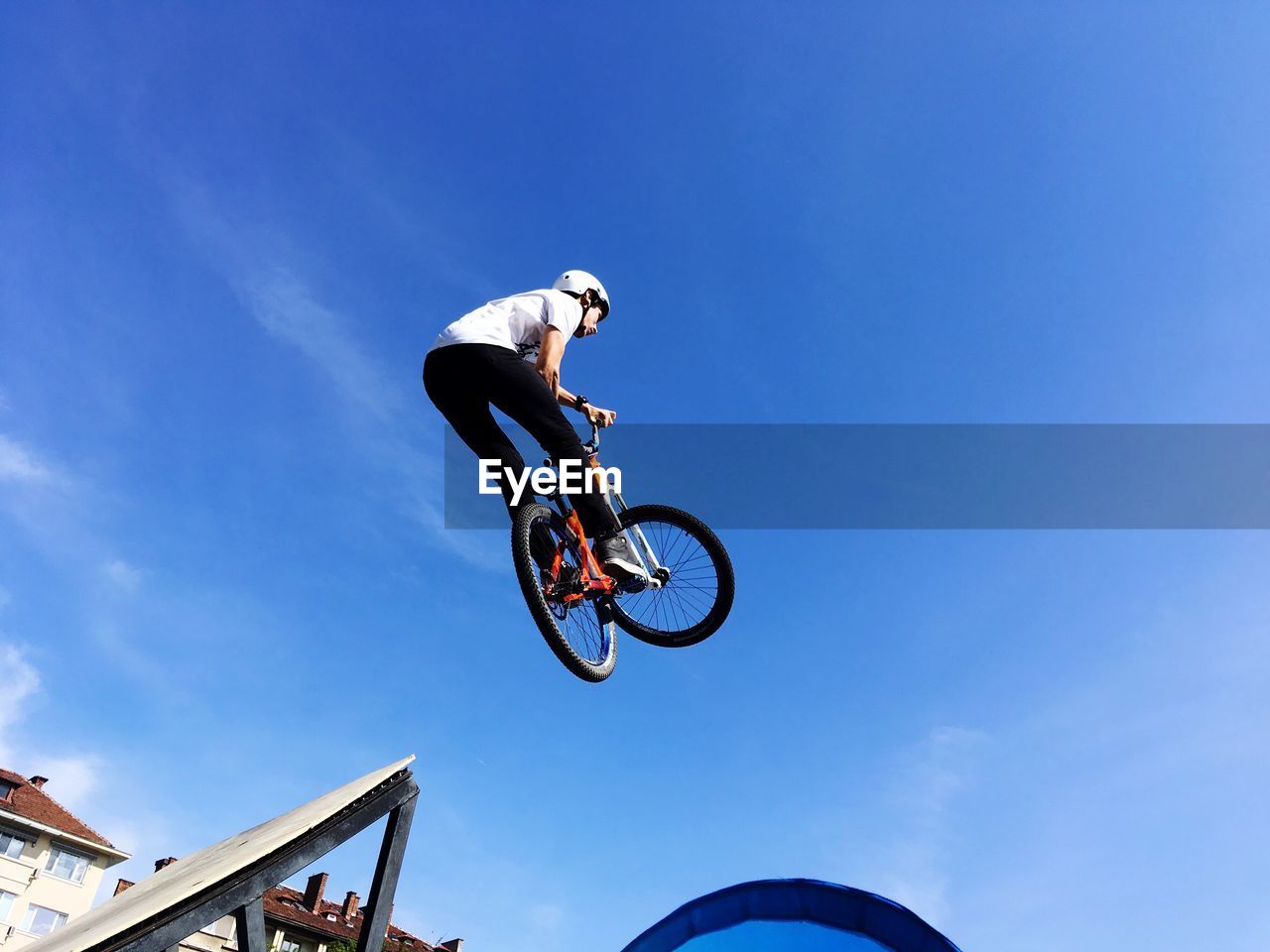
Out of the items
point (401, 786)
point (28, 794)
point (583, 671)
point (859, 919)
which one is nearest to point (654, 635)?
point (583, 671)

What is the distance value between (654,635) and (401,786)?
3163 mm

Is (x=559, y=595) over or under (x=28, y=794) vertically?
under

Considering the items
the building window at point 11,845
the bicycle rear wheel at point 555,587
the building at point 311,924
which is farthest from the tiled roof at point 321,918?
the bicycle rear wheel at point 555,587

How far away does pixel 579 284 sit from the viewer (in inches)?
204

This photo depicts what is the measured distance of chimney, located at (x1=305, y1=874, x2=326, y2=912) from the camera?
3745cm

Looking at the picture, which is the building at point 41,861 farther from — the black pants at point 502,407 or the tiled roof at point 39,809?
the black pants at point 502,407

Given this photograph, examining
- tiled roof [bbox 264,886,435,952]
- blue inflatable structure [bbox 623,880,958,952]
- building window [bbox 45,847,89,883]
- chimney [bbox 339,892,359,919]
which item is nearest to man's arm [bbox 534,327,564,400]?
blue inflatable structure [bbox 623,880,958,952]

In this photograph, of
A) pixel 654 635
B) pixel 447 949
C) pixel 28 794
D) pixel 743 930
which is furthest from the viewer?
pixel 447 949

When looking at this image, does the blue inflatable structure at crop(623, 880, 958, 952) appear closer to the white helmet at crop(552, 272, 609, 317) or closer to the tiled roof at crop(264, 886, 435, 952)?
the white helmet at crop(552, 272, 609, 317)

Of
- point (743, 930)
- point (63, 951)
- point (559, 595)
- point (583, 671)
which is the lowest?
point (63, 951)

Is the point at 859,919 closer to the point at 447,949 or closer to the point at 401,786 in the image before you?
the point at 401,786

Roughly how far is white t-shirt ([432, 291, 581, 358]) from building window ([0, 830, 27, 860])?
124 feet

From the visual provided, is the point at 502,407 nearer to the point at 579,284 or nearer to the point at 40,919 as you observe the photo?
the point at 579,284

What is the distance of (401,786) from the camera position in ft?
8.95
